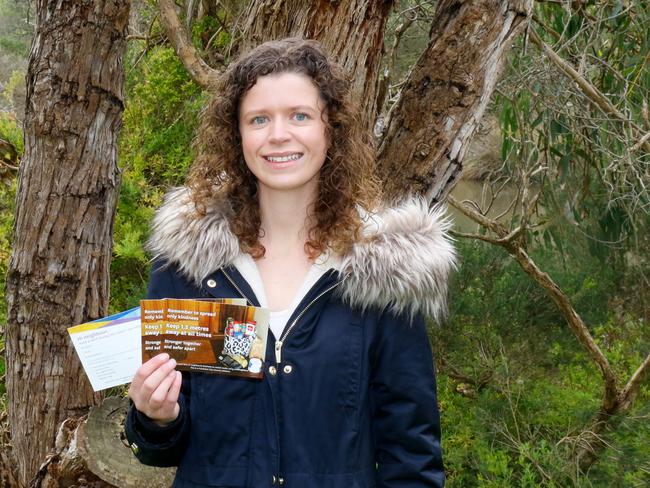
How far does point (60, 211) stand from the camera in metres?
2.85

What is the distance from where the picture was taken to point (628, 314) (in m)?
5.33

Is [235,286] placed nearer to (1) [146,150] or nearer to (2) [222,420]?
(2) [222,420]

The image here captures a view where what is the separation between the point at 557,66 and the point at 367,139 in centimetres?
197

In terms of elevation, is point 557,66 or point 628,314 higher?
point 557,66

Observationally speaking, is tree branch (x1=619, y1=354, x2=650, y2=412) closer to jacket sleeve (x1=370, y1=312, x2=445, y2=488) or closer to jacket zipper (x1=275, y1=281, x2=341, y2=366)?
jacket sleeve (x1=370, y1=312, x2=445, y2=488)

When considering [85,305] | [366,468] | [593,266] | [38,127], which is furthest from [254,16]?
[593,266]

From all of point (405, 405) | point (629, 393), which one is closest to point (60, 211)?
point (405, 405)

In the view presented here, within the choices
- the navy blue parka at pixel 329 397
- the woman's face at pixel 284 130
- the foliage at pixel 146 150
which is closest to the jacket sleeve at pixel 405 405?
the navy blue parka at pixel 329 397

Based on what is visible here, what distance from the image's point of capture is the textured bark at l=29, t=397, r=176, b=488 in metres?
2.52

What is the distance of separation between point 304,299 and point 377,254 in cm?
23

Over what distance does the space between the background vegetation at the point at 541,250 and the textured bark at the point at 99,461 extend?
173cm

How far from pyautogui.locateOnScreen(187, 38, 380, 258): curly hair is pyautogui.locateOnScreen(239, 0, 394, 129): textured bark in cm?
58

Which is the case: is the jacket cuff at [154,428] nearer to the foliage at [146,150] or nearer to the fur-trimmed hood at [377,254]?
the fur-trimmed hood at [377,254]

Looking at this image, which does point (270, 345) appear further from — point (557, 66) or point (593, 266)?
point (593, 266)
